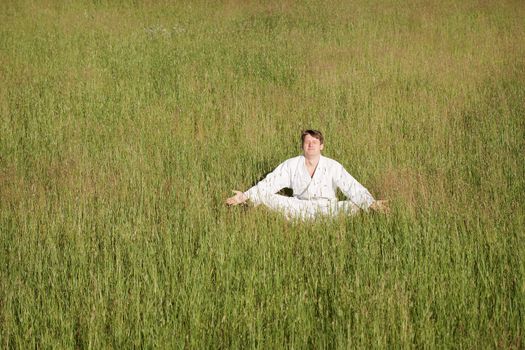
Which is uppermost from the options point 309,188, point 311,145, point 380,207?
point 311,145

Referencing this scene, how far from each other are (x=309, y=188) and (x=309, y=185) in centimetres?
3

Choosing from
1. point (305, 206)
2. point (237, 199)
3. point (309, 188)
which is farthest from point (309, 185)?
point (237, 199)

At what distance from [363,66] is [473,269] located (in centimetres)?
568

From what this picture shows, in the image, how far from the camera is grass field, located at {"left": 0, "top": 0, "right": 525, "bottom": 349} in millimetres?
2910

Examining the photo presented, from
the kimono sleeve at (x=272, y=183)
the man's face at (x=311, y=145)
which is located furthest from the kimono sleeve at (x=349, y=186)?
the kimono sleeve at (x=272, y=183)

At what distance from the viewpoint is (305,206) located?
4.43 meters

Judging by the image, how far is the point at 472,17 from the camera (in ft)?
40.2

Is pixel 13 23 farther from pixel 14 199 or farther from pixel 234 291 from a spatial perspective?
pixel 234 291

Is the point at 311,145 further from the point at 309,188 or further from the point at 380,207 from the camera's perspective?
the point at 380,207

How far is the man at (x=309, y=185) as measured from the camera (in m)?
4.47

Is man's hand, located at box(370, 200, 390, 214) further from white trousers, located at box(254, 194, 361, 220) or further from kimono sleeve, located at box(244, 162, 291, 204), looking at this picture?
kimono sleeve, located at box(244, 162, 291, 204)

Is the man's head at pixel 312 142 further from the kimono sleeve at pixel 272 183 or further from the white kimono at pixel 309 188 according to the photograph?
the kimono sleeve at pixel 272 183

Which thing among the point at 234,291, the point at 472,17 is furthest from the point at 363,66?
the point at 234,291

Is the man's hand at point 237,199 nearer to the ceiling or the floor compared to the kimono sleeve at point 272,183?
nearer to the floor
